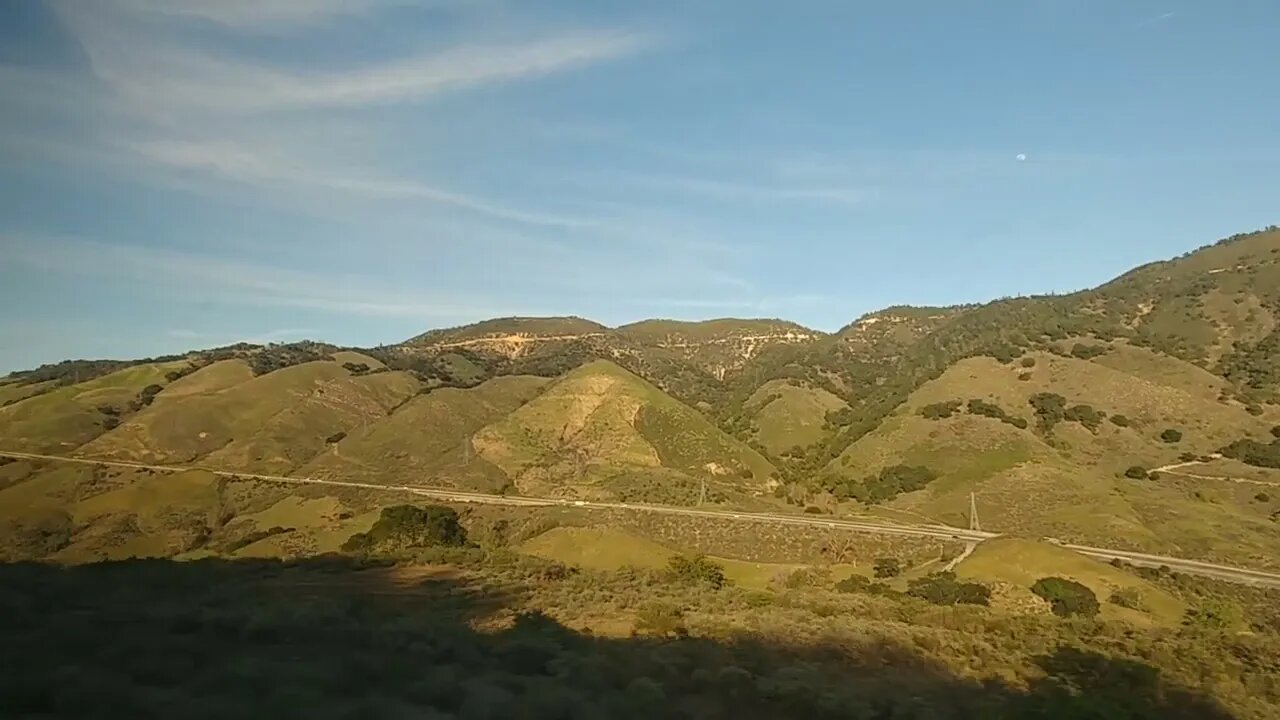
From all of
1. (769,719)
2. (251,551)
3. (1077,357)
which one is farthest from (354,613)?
(1077,357)

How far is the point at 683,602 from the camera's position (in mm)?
29922

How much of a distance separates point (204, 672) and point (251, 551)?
5047 centimetres

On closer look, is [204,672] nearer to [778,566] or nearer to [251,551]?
[778,566]

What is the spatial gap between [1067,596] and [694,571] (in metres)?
18.2

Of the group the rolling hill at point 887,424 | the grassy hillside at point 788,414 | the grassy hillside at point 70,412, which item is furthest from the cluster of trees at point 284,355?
the grassy hillside at point 788,414

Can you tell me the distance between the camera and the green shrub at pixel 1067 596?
128 feet

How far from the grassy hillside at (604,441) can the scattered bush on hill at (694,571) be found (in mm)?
33278

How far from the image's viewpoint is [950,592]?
41.3 metres

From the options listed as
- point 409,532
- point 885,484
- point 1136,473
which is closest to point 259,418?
point 409,532

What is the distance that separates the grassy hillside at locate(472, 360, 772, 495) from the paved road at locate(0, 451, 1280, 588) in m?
10.1

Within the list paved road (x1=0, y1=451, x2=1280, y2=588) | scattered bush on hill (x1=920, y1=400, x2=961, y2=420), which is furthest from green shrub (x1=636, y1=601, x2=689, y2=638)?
scattered bush on hill (x1=920, y1=400, x2=961, y2=420)

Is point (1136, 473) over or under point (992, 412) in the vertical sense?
under

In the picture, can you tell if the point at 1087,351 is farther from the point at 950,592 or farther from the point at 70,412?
the point at 70,412

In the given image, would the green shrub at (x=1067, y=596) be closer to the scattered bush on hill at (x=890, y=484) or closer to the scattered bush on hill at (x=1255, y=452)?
the scattered bush on hill at (x=890, y=484)
